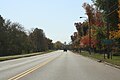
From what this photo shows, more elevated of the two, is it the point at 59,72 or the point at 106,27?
the point at 106,27

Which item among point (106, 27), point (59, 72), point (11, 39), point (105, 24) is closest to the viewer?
point (59, 72)

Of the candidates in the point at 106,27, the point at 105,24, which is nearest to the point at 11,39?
the point at 105,24

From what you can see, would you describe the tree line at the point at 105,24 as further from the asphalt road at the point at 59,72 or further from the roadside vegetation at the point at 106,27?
the asphalt road at the point at 59,72

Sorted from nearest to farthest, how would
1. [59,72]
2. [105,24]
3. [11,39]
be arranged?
[59,72]
[105,24]
[11,39]

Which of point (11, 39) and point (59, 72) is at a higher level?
point (11, 39)

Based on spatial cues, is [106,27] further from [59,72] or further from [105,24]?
[59,72]

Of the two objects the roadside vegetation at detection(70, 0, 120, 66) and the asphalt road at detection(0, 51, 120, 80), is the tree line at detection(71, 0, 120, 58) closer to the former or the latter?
the roadside vegetation at detection(70, 0, 120, 66)

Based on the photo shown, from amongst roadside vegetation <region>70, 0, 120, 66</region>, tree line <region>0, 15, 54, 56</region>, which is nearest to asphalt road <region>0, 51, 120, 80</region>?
roadside vegetation <region>70, 0, 120, 66</region>

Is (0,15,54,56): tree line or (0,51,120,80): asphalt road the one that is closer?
(0,51,120,80): asphalt road

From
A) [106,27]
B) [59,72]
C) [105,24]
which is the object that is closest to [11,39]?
[105,24]

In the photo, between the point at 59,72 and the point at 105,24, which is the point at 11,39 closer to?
the point at 105,24

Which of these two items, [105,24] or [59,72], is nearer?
[59,72]

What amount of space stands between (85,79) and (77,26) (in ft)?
457

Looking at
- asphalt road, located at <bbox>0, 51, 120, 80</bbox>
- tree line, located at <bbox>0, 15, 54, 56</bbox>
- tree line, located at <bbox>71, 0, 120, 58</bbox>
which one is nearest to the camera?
asphalt road, located at <bbox>0, 51, 120, 80</bbox>
